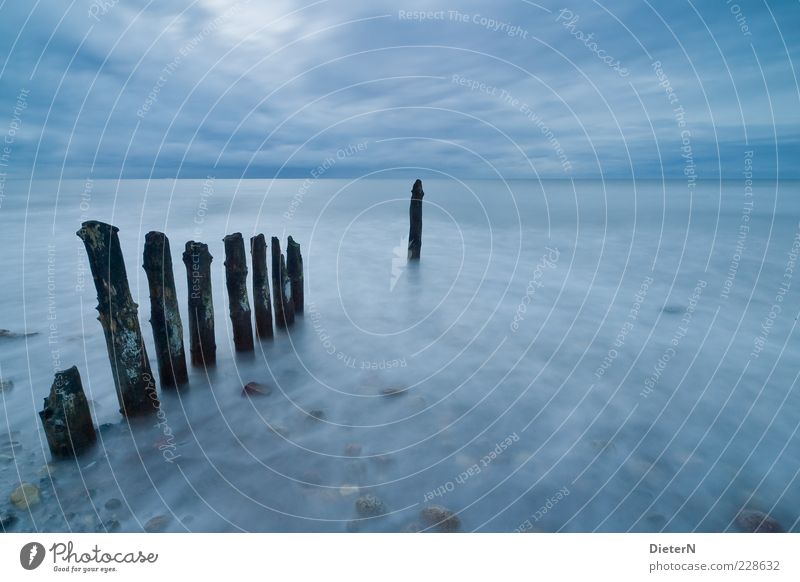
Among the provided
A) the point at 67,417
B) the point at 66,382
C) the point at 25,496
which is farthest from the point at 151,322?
the point at 25,496

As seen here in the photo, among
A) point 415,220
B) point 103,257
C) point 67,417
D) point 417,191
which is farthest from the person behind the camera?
point 415,220

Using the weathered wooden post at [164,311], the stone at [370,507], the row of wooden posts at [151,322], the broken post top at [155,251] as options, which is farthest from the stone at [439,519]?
the broken post top at [155,251]

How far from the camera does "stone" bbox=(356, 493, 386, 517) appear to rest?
4.28m

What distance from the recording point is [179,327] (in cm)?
607

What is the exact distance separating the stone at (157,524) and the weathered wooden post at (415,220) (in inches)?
425

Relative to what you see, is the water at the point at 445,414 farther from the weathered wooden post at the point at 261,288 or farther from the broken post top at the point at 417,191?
the broken post top at the point at 417,191

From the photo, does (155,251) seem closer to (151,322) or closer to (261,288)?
(151,322)

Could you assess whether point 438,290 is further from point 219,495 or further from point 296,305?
point 219,495

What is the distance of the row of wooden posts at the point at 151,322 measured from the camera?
475 cm

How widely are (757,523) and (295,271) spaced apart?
7461 mm

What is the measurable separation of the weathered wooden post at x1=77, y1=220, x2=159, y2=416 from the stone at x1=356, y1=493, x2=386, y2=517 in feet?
10.2

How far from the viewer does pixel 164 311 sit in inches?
228
